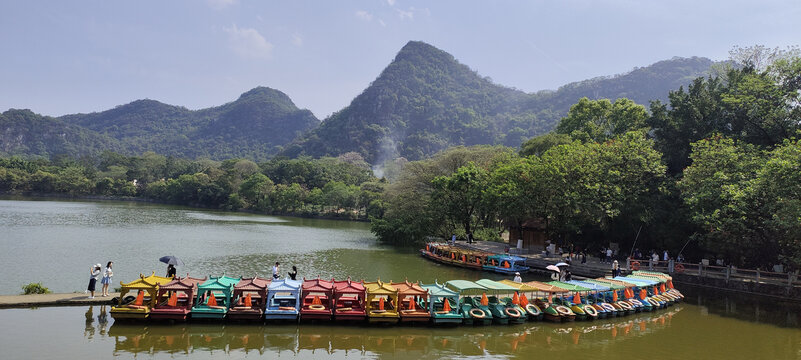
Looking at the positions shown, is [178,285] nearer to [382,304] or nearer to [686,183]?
[382,304]

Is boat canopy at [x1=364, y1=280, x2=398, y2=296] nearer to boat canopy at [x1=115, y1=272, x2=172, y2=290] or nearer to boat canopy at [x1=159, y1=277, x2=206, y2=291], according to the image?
boat canopy at [x1=159, y1=277, x2=206, y2=291]

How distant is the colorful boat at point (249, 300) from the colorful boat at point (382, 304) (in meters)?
3.98

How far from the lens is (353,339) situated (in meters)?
16.5

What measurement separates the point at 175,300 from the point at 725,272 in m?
30.5

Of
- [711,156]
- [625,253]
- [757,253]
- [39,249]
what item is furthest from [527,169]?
[39,249]

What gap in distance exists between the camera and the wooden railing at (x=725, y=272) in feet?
86.5

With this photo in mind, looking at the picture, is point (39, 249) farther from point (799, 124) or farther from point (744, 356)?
point (799, 124)

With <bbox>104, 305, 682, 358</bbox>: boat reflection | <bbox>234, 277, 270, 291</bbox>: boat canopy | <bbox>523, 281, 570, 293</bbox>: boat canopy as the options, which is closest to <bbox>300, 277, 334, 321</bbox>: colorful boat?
<bbox>104, 305, 682, 358</bbox>: boat reflection

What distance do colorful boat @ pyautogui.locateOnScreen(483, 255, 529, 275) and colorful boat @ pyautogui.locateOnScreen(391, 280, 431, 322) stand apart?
1550cm

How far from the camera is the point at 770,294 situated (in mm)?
26062

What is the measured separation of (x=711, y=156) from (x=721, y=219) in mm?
4853

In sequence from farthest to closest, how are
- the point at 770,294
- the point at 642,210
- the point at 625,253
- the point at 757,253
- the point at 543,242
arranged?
the point at 543,242
the point at 625,253
the point at 642,210
the point at 757,253
the point at 770,294

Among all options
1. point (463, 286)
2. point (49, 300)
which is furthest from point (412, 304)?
point (49, 300)

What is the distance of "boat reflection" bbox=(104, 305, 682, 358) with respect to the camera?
49.7 feet
